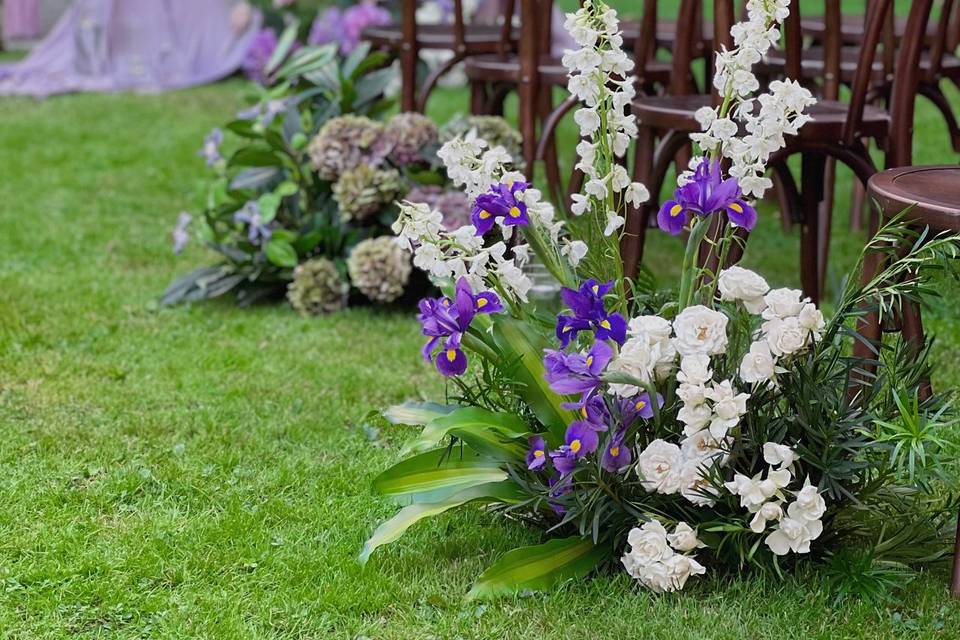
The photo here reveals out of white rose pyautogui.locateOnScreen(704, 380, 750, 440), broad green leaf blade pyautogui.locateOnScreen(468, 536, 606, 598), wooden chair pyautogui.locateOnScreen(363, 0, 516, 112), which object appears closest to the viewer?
white rose pyautogui.locateOnScreen(704, 380, 750, 440)

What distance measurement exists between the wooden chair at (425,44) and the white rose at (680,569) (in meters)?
2.25

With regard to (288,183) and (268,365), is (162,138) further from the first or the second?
(268,365)

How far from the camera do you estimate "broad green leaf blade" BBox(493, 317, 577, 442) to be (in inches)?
77.1

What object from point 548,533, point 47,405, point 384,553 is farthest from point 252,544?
point 47,405

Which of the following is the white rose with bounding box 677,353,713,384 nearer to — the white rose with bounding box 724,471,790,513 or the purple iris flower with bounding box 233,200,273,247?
the white rose with bounding box 724,471,790,513

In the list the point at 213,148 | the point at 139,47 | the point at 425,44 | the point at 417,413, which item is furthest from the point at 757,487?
the point at 139,47

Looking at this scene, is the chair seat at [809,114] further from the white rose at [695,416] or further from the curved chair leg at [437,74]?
the curved chair leg at [437,74]

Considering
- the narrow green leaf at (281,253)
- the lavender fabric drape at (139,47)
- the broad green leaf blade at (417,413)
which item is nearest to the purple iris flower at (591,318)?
the broad green leaf blade at (417,413)

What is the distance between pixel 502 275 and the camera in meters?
1.94

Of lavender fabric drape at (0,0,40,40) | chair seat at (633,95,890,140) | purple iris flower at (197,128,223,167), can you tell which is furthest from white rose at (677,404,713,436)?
lavender fabric drape at (0,0,40,40)

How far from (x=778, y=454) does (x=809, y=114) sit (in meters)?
1.03

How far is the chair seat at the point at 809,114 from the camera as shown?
2514mm

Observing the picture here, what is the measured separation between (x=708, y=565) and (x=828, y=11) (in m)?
1.58

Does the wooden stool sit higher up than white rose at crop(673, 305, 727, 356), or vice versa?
the wooden stool
